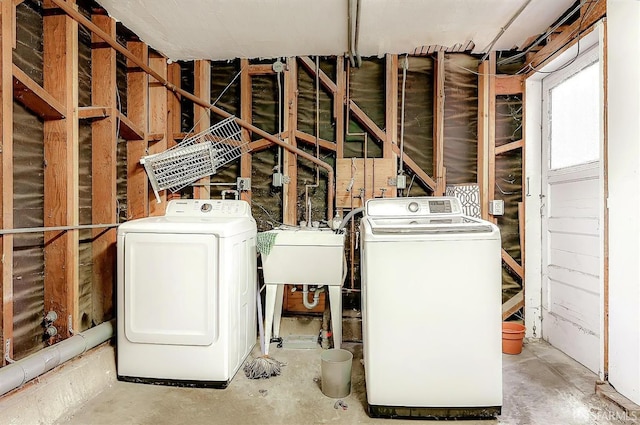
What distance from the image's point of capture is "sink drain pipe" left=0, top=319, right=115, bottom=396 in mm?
1839

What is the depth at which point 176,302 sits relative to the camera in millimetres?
2447

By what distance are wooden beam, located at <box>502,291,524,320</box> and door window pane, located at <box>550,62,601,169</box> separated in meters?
1.12

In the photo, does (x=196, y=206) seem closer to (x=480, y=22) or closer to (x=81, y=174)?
(x=81, y=174)

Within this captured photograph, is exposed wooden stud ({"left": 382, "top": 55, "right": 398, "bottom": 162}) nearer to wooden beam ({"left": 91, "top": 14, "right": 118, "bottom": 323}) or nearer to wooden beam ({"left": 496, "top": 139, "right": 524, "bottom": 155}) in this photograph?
wooden beam ({"left": 496, "top": 139, "right": 524, "bottom": 155})

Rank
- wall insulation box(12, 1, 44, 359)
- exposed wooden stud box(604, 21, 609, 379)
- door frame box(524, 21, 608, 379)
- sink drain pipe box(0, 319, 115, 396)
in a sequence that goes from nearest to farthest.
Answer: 1. sink drain pipe box(0, 319, 115, 396)
2. wall insulation box(12, 1, 44, 359)
3. exposed wooden stud box(604, 21, 609, 379)
4. door frame box(524, 21, 608, 379)

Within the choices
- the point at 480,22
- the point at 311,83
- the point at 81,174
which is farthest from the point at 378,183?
the point at 81,174

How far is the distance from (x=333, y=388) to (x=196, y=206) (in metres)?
1.64

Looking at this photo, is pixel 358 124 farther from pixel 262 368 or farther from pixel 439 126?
pixel 262 368

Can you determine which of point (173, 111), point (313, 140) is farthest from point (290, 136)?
point (173, 111)

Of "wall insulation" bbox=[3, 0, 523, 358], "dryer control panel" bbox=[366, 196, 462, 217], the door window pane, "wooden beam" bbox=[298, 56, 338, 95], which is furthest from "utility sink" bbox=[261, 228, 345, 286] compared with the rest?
the door window pane

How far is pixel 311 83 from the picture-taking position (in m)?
3.59

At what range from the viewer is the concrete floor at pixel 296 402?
2.12m

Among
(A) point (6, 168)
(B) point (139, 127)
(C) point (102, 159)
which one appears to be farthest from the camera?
(B) point (139, 127)

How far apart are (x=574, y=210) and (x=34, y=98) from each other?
3.55 m
